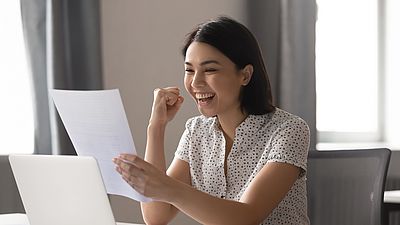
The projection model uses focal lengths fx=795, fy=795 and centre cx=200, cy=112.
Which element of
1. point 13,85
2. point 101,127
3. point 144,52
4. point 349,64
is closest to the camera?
point 101,127

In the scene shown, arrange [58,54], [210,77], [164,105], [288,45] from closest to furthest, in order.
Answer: [210,77] < [164,105] < [58,54] < [288,45]

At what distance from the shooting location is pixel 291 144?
199 cm

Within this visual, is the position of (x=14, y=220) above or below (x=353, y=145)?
above

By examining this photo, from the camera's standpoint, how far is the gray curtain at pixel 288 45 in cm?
426

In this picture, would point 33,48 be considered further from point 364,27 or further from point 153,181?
point 364,27

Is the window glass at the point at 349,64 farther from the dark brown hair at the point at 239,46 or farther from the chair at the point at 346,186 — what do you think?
the dark brown hair at the point at 239,46

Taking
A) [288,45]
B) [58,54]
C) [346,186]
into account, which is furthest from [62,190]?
[288,45]

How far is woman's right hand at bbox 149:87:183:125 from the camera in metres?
2.07

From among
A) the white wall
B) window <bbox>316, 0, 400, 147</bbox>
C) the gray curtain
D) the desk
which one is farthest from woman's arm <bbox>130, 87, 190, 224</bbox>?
window <bbox>316, 0, 400, 147</bbox>

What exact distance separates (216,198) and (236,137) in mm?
356

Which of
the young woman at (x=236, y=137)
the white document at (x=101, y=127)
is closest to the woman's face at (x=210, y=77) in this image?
the young woman at (x=236, y=137)

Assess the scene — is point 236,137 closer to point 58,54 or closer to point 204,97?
point 204,97

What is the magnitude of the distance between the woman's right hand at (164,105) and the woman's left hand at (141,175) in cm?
46

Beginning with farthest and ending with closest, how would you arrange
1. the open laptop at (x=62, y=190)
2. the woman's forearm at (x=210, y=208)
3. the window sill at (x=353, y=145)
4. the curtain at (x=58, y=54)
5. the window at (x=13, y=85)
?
the window sill at (x=353, y=145)
the window at (x=13, y=85)
the curtain at (x=58, y=54)
the woman's forearm at (x=210, y=208)
the open laptop at (x=62, y=190)
